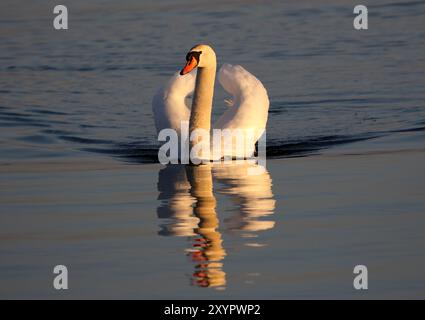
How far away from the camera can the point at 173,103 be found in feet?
42.5

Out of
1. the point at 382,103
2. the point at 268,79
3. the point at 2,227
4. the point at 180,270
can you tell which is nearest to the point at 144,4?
the point at 268,79

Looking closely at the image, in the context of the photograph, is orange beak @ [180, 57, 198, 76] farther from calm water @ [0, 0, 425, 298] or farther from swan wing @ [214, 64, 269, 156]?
calm water @ [0, 0, 425, 298]

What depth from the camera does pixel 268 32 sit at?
66.2ft

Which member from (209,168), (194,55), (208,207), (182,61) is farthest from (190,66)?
(182,61)

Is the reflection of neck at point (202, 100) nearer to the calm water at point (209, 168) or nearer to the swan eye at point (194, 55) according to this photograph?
the swan eye at point (194, 55)

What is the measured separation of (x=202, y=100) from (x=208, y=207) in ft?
8.17

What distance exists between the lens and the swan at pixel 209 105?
40.5 ft

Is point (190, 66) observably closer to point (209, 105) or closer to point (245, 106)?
point (209, 105)

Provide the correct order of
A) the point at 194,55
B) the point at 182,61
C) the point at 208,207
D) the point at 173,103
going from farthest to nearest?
the point at 182,61
the point at 173,103
the point at 194,55
the point at 208,207

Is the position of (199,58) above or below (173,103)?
above

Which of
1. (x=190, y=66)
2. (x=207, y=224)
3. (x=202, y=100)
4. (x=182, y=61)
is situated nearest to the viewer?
(x=207, y=224)

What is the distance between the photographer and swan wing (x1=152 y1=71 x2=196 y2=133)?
12844 mm

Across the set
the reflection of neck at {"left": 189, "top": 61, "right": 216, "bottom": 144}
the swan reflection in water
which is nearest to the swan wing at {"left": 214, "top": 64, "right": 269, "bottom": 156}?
the reflection of neck at {"left": 189, "top": 61, "right": 216, "bottom": 144}

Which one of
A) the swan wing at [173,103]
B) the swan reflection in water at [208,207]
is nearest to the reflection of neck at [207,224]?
the swan reflection in water at [208,207]
